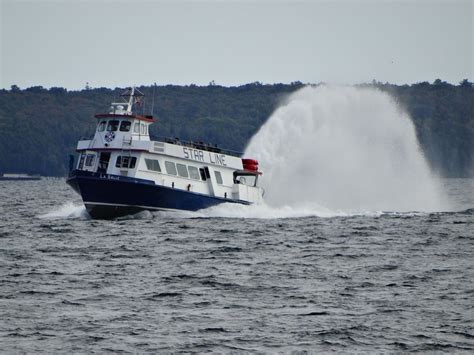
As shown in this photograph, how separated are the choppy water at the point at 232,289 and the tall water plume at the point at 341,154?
67.6 ft

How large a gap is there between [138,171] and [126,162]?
93 cm

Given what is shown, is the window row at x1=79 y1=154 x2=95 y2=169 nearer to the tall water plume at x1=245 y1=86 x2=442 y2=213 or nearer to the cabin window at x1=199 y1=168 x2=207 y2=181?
the cabin window at x1=199 y1=168 x2=207 y2=181

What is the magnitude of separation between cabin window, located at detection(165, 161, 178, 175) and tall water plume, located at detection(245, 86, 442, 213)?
13941 mm

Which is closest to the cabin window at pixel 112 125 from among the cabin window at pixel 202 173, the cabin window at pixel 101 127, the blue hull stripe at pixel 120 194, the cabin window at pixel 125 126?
the cabin window at pixel 125 126

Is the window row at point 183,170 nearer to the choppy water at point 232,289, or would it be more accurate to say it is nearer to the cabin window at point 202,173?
the cabin window at point 202,173

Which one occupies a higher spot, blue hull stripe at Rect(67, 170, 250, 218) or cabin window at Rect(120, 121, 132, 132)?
cabin window at Rect(120, 121, 132, 132)

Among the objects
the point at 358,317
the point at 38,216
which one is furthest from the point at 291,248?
the point at 38,216

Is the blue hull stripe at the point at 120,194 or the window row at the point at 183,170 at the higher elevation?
the window row at the point at 183,170

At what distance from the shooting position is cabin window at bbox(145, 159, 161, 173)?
5306 centimetres

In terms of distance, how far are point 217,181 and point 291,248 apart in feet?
54.1

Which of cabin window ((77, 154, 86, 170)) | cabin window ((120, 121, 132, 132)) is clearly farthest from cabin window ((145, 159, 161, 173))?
cabin window ((77, 154, 86, 170))

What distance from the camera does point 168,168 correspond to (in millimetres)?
53938

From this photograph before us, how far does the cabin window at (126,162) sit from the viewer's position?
52906 millimetres

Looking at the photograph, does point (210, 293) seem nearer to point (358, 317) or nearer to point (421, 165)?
point (358, 317)
